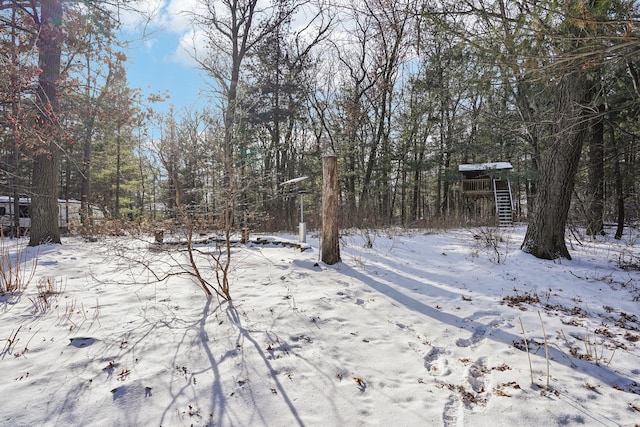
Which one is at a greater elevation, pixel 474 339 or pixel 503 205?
pixel 503 205

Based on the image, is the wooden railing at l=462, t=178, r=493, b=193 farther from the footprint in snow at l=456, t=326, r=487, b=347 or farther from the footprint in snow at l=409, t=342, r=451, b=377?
the footprint in snow at l=409, t=342, r=451, b=377

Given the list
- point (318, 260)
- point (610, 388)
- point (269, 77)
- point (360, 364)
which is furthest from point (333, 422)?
point (269, 77)

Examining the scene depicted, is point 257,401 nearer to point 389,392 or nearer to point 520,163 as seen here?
point 389,392

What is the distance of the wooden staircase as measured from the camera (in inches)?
581

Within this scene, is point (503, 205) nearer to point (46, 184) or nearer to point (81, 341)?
point (81, 341)

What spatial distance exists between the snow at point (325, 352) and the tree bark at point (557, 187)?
100 centimetres

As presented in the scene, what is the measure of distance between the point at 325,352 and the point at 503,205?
52.5 feet

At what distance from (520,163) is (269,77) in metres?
16.5

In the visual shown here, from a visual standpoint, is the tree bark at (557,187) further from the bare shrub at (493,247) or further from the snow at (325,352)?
the snow at (325,352)

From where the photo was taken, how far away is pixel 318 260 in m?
5.67

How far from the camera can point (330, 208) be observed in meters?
5.49

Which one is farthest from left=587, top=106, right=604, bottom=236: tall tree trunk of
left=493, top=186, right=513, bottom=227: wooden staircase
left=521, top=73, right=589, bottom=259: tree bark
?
left=493, top=186, right=513, bottom=227: wooden staircase

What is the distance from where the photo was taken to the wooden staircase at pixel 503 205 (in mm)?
14750

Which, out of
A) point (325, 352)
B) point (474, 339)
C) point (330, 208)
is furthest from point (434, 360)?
point (330, 208)
